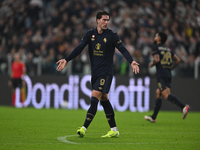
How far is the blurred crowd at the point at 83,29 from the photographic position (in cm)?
1551

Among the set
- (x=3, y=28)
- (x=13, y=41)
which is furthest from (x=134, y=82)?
(x=3, y=28)

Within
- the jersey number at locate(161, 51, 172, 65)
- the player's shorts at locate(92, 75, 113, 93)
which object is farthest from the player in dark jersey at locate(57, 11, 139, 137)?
the jersey number at locate(161, 51, 172, 65)

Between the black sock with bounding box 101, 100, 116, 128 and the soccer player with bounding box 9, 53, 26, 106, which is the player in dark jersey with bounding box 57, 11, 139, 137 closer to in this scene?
the black sock with bounding box 101, 100, 116, 128

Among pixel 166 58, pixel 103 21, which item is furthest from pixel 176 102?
pixel 103 21

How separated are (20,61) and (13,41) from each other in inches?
89.9

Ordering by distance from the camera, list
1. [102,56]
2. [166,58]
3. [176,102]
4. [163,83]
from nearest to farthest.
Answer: [102,56] → [176,102] → [163,83] → [166,58]

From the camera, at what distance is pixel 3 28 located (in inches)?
718

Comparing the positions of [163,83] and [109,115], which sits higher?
[163,83]

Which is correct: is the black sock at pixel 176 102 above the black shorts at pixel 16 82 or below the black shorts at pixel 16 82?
below

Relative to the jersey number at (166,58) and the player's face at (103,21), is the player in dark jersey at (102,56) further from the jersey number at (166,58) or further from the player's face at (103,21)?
the jersey number at (166,58)

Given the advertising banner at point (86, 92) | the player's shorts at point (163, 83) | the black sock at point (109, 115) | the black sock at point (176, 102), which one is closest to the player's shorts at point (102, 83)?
the black sock at point (109, 115)

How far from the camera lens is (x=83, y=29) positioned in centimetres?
1755

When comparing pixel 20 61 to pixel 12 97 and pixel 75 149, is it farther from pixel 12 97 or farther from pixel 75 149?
pixel 75 149

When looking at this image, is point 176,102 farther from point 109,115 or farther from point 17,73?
point 17,73
